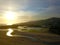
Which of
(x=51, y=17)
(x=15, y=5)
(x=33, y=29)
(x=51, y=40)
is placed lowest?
(x=51, y=40)

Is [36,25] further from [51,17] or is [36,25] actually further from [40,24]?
[51,17]

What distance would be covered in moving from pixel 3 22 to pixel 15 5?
14.0 inches

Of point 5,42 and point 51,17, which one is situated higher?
point 51,17

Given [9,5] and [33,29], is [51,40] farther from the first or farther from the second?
[9,5]

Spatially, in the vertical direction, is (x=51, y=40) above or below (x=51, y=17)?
below

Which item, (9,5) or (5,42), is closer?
(5,42)

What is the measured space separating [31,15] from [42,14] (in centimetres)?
19

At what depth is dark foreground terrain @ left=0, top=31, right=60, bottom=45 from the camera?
214cm

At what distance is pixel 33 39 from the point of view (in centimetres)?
225

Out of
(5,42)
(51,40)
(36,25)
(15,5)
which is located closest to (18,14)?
(15,5)

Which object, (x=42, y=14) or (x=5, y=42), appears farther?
(x=42, y=14)

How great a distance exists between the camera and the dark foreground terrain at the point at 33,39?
2.14 m

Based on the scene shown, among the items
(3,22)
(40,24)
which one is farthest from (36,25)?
(3,22)

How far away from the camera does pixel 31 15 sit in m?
2.39
